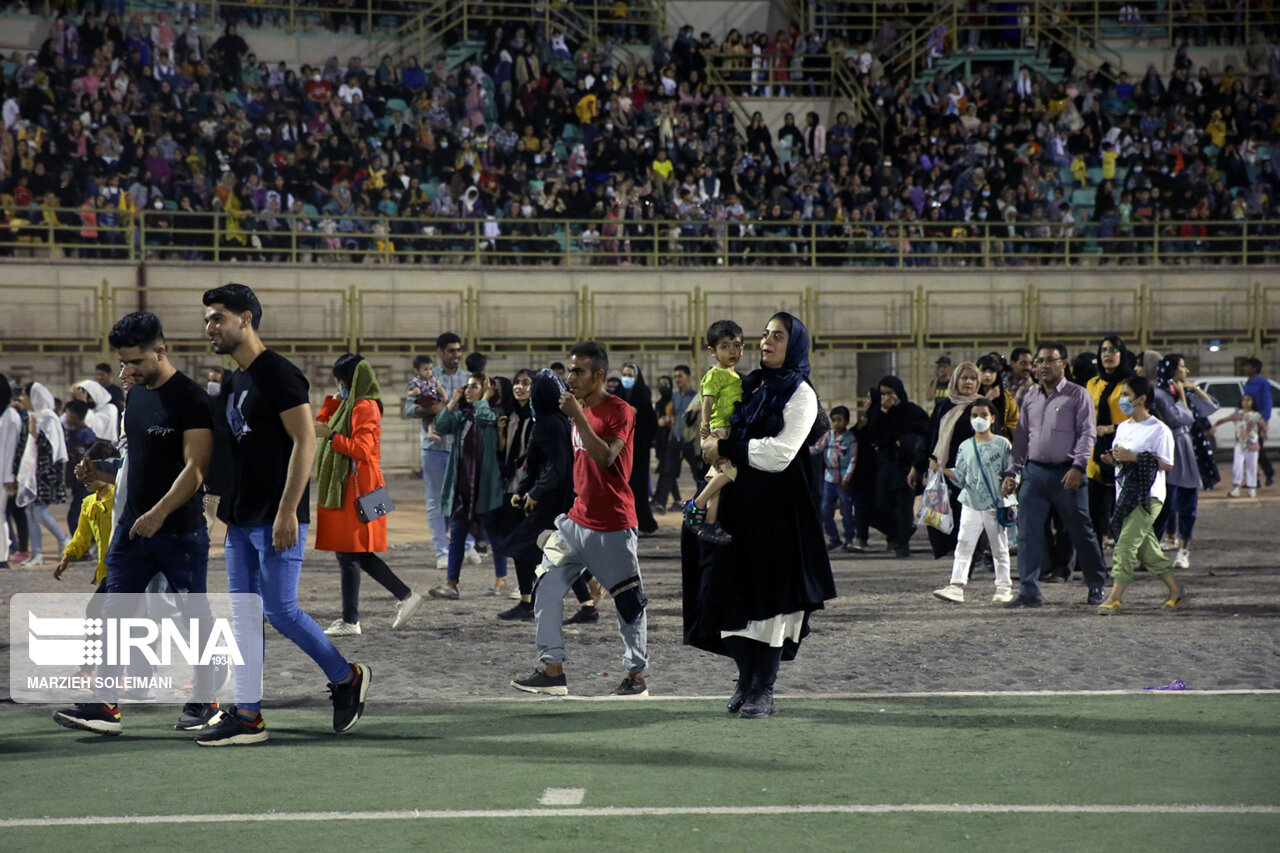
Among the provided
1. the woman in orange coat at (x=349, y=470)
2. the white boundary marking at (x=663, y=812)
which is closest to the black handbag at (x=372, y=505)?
the woman in orange coat at (x=349, y=470)

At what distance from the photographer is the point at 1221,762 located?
5.66 metres

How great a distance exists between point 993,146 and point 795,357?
25371 mm

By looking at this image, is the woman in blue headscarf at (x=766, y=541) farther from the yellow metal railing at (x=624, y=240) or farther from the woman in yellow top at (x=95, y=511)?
the yellow metal railing at (x=624, y=240)

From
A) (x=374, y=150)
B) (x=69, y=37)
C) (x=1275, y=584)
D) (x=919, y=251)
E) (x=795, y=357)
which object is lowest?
(x=1275, y=584)

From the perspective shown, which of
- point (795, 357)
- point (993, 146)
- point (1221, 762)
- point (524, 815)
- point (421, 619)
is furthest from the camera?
point (993, 146)

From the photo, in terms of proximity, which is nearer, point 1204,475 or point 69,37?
point 1204,475

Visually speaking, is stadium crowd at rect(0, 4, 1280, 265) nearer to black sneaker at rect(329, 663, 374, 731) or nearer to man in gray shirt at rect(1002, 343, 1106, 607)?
man in gray shirt at rect(1002, 343, 1106, 607)

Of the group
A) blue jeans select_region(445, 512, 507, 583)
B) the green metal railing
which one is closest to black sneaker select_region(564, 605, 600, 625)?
blue jeans select_region(445, 512, 507, 583)

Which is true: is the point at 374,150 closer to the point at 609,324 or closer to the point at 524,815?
the point at 609,324

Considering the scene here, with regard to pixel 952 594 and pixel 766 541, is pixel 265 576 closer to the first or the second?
pixel 766 541

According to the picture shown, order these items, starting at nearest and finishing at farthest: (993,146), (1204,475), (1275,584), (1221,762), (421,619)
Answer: (1221,762), (421,619), (1275,584), (1204,475), (993,146)

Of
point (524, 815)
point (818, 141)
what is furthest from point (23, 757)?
point (818, 141)

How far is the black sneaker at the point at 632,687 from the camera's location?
7.21 m

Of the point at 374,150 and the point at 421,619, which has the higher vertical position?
the point at 374,150
